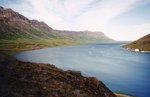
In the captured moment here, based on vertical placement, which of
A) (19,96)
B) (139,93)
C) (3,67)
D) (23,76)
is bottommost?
(139,93)

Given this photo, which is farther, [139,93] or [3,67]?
[139,93]

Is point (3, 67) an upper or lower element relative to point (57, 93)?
upper

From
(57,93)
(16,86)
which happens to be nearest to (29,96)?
(16,86)

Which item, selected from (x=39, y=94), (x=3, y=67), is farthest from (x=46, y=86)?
(x=3, y=67)

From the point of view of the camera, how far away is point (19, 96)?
580 inches

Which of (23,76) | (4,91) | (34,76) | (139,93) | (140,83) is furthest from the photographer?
(140,83)

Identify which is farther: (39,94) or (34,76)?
(34,76)

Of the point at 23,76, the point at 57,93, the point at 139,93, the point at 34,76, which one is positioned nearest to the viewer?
the point at 57,93

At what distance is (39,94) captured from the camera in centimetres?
1644

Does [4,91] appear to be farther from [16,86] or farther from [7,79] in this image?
[7,79]

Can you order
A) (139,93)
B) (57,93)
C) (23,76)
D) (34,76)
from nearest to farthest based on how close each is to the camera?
(57,93), (23,76), (34,76), (139,93)

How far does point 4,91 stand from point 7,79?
319cm

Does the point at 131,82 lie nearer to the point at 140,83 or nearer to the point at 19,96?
the point at 140,83

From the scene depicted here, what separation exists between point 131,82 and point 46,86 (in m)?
70.2
